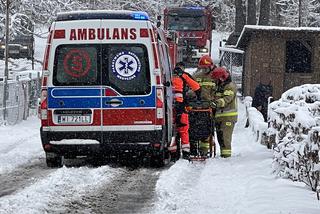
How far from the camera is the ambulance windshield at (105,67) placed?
10.9 metres

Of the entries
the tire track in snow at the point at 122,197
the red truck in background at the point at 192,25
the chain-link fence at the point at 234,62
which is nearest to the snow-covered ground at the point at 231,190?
the tire track in snow at the point at 122,197

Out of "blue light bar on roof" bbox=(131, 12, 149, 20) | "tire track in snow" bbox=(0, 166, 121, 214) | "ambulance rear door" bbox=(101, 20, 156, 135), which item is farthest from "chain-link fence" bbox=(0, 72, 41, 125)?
"tire track in snow" bbox=(0, 166, 121, 214)

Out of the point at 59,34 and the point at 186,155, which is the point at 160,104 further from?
the point at 59,34

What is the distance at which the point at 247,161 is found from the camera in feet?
37.7

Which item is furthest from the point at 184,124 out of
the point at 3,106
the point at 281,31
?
the point at 281,31

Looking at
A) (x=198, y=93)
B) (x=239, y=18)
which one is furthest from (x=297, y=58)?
(x=198, y=93)

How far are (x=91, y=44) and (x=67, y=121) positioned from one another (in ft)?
4.03

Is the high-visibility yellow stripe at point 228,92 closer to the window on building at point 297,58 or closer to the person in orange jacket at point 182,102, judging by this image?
the person in orange jacket at point 182,102

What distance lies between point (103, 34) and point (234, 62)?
28435 millimetres

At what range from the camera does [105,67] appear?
10938 mm

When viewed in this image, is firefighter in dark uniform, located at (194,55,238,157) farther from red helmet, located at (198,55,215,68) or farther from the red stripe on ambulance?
the red stripe on ambulance

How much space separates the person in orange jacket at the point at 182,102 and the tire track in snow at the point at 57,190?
1.78m

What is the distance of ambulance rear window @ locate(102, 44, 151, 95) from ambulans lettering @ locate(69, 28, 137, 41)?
0.14 metres

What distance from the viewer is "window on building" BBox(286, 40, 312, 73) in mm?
29219
